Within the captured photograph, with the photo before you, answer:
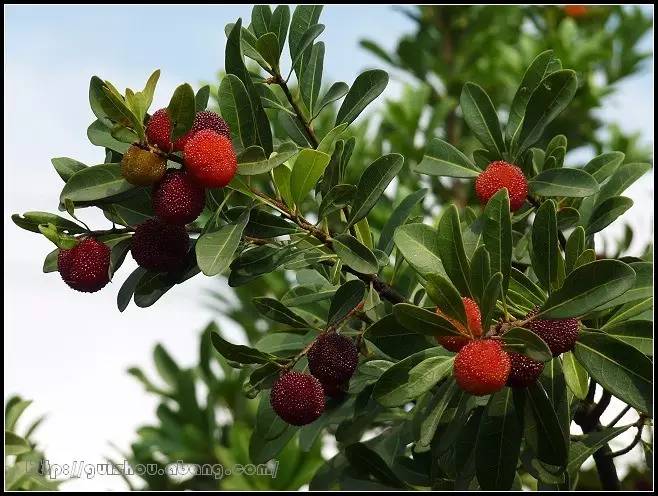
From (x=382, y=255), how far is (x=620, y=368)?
0.40 metres

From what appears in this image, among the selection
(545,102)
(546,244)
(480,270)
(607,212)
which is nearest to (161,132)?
(480,270)

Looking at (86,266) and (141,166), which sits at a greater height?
(141,166)

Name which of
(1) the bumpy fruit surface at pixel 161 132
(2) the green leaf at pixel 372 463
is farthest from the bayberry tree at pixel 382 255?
(2) the green leaf at pixel 372 463

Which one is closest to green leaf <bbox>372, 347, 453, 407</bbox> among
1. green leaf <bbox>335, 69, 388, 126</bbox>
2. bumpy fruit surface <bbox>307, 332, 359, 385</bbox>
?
bumpy fruit surface <bbox>307, 332, 359, 385</bbox>

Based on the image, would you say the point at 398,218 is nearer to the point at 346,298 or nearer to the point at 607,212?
the point at 346,298

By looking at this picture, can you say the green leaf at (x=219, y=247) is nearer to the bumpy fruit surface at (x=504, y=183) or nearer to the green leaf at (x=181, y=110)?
Answer: the green leaf at (x=181, y=110)

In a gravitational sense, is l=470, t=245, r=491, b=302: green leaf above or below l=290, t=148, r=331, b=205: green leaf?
below

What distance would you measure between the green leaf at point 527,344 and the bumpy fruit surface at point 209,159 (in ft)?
1.47

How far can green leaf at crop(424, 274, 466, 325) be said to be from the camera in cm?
126

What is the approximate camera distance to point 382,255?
4.81ft

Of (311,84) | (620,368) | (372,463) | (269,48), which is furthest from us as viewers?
(372,463)

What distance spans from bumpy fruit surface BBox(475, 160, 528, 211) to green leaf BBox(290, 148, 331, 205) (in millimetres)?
317

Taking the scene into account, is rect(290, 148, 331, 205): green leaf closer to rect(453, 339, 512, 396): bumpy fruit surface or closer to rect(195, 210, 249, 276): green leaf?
rect(195, 210, 249, 276): green leaf

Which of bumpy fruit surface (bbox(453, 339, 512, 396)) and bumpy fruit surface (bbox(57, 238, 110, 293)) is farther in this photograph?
bumpy fruit surface (bbox(57, 238, 110, 293))
